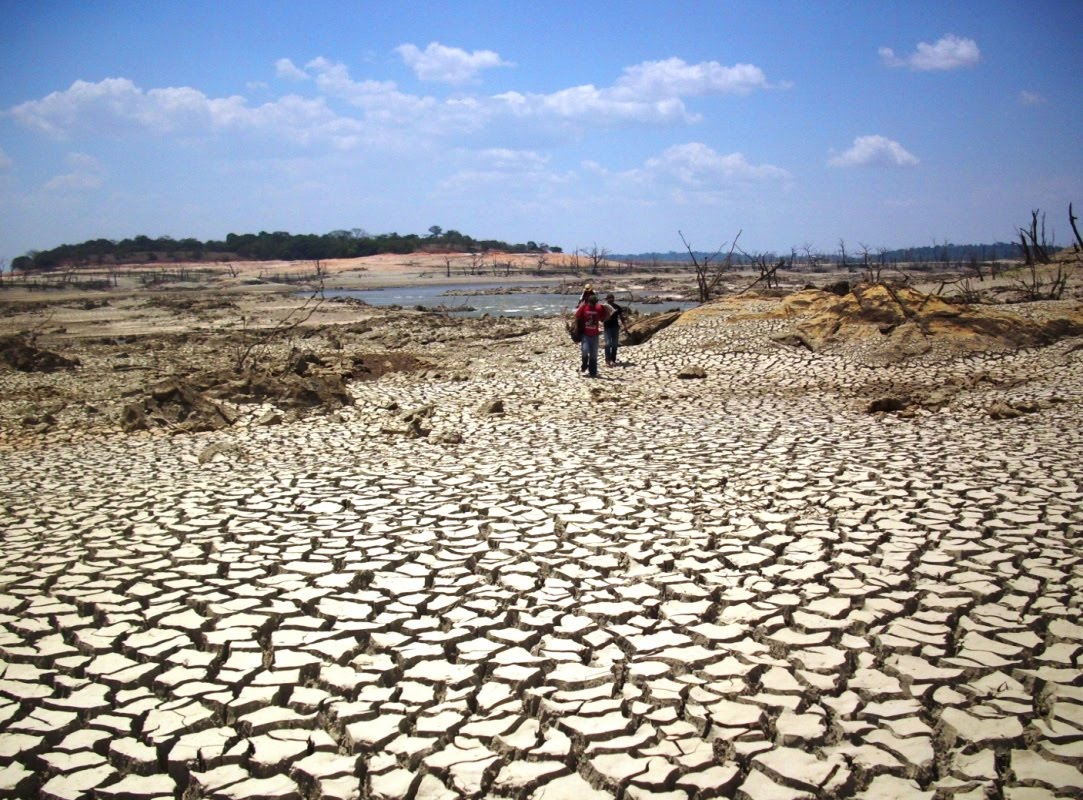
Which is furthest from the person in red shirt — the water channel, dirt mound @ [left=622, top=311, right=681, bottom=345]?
the water channel

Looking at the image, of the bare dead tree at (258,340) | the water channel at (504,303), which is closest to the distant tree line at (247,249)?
the water channel at (504,303)

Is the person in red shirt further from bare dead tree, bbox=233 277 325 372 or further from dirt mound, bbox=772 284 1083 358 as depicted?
bare dead tree, bbox=233 277 325 372

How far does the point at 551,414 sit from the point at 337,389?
12.3 feet

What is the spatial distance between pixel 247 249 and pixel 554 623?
322 ft

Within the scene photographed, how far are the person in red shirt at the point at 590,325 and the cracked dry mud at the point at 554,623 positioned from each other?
5651 millimetres

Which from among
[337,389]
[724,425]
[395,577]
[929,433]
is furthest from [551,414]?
[395,577]

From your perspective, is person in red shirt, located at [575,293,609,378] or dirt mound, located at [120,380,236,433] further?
person in red shirt, located at [575,293,609,378]

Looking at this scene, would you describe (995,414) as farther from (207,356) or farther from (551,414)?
(207,356)

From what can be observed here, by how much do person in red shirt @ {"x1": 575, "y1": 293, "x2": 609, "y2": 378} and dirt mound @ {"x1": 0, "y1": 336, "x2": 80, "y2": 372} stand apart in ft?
37.7

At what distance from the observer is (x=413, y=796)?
2971mm

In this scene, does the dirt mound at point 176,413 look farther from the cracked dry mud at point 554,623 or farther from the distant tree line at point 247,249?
the distant tree line at point 247,249

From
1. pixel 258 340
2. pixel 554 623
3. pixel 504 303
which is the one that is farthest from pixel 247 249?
pixel 554 623

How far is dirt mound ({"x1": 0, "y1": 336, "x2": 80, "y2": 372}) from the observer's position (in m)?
16.6

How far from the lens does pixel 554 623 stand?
172 inches
